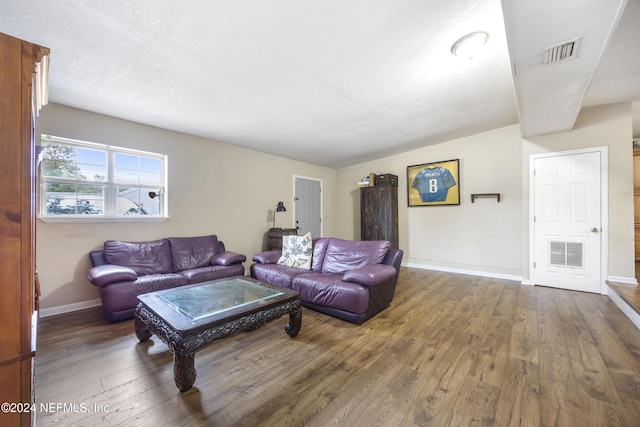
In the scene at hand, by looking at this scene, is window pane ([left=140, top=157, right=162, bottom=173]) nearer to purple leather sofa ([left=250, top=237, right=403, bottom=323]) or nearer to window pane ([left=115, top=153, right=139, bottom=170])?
window pane ([left=115, top=153, right=139, bottom=170])

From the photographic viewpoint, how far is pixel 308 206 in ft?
20.2

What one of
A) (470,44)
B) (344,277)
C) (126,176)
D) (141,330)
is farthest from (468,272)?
(126,176)

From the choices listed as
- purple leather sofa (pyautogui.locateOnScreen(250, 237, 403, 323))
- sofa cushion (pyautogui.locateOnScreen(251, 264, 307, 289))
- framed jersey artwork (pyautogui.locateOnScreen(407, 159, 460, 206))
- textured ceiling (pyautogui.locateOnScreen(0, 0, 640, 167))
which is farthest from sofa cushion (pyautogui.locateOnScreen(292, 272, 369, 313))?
framed jersey artwork (pyautogui.locateOnScreen(407, 159, 460, 206))

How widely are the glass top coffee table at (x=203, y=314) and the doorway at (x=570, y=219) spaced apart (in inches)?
158

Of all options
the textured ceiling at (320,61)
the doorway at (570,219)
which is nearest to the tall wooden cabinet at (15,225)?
the textured ceiling at (320,61)

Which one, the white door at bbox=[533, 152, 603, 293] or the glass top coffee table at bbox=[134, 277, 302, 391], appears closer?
the glass top coffee table at bbox=[134, 277, 302, 391]

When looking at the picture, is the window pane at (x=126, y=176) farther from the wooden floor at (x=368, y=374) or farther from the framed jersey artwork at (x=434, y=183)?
the framed jersey artwork at (x=434, y=183)

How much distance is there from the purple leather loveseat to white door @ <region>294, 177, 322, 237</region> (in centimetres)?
216

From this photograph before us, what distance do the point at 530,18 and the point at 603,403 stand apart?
2.38 meters

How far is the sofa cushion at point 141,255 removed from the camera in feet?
10.2

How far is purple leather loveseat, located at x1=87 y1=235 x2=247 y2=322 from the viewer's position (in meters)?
2.61

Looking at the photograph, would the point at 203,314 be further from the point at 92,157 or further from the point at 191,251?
the point at 92,157

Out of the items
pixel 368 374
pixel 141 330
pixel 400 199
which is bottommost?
pixel 368 374

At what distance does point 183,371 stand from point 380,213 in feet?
15.1
